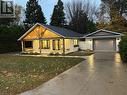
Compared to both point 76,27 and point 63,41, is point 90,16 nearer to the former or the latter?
point 76,27

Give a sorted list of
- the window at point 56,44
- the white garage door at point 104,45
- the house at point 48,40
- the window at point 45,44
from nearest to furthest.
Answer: the house at point 48,40 < the window at point 56,44 < the window at point 45,44 < the white garage door at point 104,45

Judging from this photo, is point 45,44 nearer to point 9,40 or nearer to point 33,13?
point 9,40

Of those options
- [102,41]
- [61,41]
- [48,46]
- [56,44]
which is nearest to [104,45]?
[102,41]

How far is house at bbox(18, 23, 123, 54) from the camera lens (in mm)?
35938

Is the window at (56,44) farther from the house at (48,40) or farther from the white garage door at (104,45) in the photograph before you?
the white garage door at (104,45)

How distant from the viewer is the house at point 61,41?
3594 cm

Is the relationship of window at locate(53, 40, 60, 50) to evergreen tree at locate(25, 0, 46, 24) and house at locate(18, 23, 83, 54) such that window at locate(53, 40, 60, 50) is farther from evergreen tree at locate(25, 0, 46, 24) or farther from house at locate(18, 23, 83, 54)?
evergreen tree at locate(25, 0, 46, 24)

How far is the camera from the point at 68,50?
120 feet

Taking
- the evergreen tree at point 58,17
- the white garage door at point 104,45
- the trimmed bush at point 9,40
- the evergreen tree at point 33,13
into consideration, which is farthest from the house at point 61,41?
the evergreen tree at point 58,17

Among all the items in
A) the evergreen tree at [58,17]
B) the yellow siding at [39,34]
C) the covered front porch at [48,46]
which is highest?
the evergreen tree at [58,17]

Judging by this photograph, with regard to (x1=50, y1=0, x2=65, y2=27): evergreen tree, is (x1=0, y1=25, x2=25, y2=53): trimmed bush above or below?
below

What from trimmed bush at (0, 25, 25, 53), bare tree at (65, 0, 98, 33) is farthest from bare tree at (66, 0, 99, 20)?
trimmed bush at (0, 25, 25, 53)

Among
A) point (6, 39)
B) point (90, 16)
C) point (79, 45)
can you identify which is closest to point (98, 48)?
point (79, 45)

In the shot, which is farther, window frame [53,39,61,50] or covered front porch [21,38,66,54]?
window frame [53,39,61,50]
